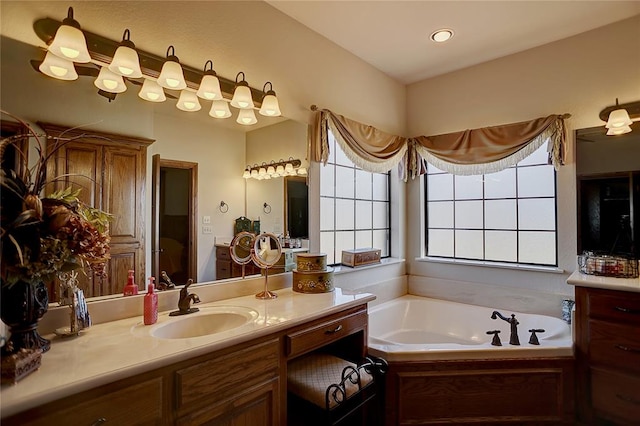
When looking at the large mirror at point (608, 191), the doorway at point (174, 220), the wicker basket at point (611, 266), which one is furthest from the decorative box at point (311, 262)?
the large mirror at point (608, 191)

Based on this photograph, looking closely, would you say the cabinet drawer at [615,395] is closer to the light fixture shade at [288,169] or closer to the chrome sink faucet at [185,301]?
the light fixture shade at [288,169]

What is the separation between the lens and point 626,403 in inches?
73.5

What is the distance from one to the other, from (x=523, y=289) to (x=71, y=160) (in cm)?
316

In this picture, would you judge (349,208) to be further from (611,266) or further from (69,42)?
(69,42)

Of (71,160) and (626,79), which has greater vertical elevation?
(626,79)

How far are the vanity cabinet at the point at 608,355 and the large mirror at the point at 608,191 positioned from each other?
650 millimetres

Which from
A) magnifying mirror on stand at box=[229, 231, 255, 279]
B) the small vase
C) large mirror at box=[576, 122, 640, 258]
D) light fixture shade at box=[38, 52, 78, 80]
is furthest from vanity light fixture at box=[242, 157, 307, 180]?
large mirror at box=[576, 122, 640, 258]

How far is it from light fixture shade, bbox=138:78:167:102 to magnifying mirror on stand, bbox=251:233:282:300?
2.99 feet

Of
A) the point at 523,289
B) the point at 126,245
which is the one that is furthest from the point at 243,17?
the point at 523,289

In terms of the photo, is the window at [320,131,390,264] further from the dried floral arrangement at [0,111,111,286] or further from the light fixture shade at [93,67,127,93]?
the dried floral arrangement at [0,111,111,286]

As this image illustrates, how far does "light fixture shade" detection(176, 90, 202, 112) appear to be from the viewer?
1719 millimetres

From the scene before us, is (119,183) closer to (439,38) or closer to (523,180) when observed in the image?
(439,38)

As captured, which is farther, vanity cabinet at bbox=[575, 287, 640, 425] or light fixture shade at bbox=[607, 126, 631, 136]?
light fixture shade at bbox=[607, 126, 631, 136]

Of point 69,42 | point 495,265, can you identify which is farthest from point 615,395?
point 69,42
